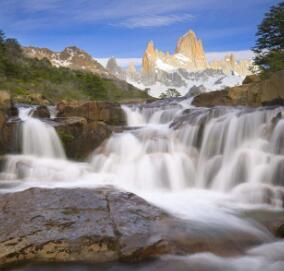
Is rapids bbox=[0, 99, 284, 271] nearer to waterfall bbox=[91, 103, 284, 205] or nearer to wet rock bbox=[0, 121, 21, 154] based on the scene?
waterfall bbox=[91, 103, 284, 205]

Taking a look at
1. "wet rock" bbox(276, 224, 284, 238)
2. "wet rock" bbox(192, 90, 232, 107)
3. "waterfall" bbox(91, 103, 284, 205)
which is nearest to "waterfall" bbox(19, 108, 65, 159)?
"waterfall" bbox(91, 103, 284, 205)

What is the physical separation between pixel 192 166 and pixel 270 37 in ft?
68.3

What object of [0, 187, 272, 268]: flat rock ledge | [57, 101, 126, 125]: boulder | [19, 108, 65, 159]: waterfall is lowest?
[0, 187, 272, 268]: flat rock ledge

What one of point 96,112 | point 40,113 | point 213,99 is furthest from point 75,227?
point 213,99

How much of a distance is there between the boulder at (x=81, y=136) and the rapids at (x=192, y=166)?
342mm

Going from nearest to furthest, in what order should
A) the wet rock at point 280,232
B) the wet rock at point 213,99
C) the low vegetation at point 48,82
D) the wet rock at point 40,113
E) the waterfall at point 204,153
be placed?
the wet rock at point 280,232 < the waterfall at point 204,153 < the wet rock at point 40,113 < the wet rock at point 213,99 < the low vegetation at point 48,82

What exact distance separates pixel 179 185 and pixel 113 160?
10.7 ft

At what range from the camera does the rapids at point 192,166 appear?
1131 cm

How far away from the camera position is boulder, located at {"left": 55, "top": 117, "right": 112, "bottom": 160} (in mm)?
17719

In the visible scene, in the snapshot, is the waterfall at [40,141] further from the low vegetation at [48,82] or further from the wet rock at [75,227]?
the low vegetation at [48,82]

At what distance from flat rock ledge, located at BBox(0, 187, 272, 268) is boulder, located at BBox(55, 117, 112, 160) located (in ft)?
27.5

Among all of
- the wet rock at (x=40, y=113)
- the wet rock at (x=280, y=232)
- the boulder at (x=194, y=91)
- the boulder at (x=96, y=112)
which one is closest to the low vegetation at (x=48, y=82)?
the boulder at (x=194, y=91)

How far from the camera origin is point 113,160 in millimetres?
16625

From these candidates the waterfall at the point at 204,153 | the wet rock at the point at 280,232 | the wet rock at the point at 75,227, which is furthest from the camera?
the waterfall at the point at 204,153
